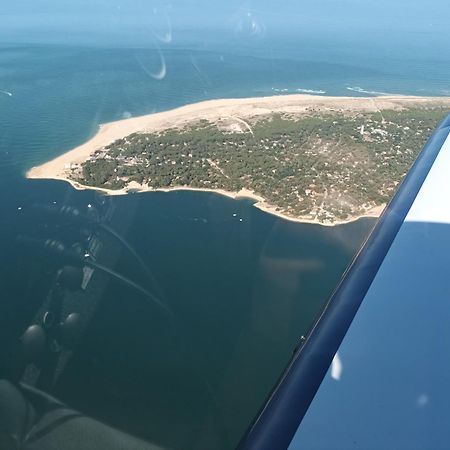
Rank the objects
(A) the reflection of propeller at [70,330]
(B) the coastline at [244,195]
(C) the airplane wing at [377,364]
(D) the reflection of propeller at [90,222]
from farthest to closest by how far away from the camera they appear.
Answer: (B) the coastline at [244,195]
(D) the reflection of propeller at [90,222]
(A) the reflection of propeller at [70,330]
(C) the airplane wing at [377,364]

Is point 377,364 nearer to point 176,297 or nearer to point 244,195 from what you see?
point 176,297

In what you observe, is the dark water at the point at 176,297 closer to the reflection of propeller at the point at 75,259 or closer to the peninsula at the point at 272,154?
the reflection of propeller at the point at 75,259

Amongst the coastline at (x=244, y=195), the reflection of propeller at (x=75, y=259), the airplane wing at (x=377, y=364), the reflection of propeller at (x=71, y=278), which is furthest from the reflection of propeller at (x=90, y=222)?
the airplane wing at (x=377, y=364)

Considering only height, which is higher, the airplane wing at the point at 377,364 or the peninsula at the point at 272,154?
the airplane wing at the point at 377,364

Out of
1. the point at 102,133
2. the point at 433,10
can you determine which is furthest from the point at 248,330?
the point at 433,10

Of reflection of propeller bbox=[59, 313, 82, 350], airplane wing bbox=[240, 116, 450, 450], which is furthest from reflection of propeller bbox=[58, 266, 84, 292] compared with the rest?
airplane wing bbox=[240, 116, 450, 450]

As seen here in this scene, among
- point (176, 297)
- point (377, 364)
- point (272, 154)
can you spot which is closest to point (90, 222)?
point (176, 297)

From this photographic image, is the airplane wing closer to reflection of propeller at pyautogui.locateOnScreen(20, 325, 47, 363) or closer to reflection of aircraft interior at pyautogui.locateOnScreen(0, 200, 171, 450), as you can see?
reflection of aircraft interior at pyautogui.locateOnScreen(0, 200, 171, 450)
